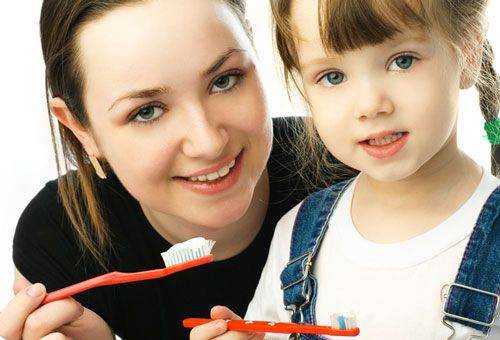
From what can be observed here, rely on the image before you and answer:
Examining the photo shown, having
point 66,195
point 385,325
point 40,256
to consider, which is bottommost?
point 385,325

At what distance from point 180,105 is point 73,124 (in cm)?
26

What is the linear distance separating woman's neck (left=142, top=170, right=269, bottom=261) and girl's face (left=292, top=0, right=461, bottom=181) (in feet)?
1.48

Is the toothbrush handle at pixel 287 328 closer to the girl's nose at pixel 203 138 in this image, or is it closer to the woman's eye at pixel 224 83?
the girl's nose at pixel 203 138

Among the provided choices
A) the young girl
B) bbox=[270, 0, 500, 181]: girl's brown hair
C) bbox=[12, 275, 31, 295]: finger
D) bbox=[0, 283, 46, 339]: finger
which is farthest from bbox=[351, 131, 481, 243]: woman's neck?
bbox=[12, 275, 31, 295]: finger

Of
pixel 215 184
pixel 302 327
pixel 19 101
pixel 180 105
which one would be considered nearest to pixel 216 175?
pixel 215 184

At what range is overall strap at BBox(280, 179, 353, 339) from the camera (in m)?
1.12

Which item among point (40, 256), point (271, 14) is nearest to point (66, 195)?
point (40, 256)

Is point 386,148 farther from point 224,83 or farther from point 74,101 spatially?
point 74,101

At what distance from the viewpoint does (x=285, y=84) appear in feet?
3.87

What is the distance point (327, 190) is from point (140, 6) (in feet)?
1.19

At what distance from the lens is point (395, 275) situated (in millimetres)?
1044

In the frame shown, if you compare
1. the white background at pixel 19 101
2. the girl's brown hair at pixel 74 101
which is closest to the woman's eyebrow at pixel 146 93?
the girl's brown hair at pixel 74 101

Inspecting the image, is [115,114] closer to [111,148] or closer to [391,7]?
[111,148]

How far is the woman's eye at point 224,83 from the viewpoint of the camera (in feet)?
3.98
